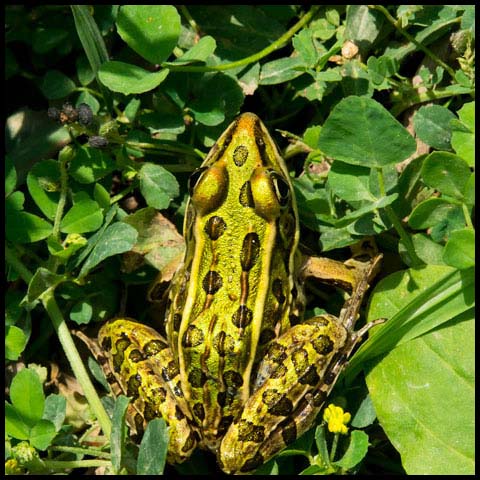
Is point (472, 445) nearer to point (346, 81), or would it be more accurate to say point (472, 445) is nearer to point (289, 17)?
point (346, 81)

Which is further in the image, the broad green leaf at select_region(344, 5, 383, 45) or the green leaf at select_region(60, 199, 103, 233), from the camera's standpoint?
the broad green leaf at select_region(344, 5, 383, 45)

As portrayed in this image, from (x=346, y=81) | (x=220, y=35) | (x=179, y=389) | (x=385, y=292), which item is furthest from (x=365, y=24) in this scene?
(x=179, y=389)

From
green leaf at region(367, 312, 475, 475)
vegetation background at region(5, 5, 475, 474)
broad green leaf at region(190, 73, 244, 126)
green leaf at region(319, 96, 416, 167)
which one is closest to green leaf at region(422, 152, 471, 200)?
vegetation background at region(5, 5, 475, 474)

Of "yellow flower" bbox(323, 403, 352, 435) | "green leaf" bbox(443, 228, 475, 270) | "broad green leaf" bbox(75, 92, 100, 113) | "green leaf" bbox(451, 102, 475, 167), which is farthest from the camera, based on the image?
"broad green leaf" bbox(75, 92, 100, 113)

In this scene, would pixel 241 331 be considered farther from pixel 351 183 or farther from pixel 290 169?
pixel 290 169

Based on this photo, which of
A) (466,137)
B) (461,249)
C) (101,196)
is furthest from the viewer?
(101,196)

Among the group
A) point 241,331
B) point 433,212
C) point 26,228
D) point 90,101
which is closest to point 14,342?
point 26,228

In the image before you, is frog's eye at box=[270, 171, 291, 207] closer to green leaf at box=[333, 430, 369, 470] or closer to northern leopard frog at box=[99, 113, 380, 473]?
northern leopard frog at box=[99, 113, 380, 473]
